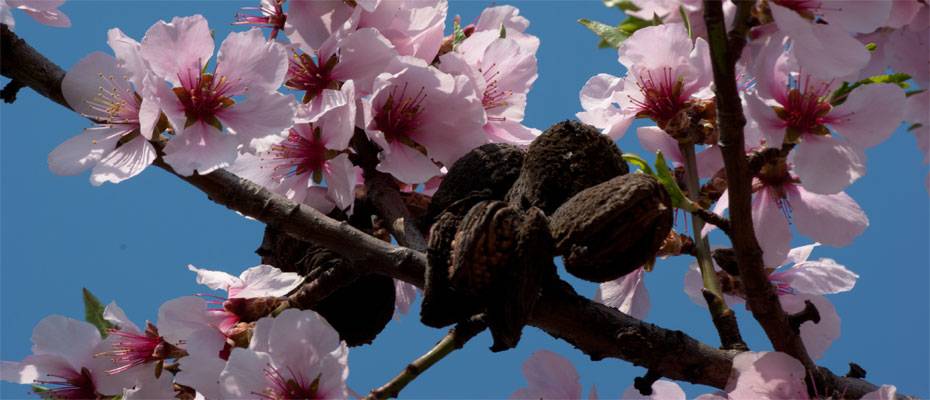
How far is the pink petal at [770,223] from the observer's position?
5.64ft

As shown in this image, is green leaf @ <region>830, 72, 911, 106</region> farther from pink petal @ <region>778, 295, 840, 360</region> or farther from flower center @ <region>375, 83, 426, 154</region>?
flower center @ <region>375, 83, 426, 154</region>

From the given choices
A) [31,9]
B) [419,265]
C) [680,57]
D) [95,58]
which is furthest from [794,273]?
[31,9]

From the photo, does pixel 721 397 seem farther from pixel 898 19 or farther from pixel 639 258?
pixel 898 19

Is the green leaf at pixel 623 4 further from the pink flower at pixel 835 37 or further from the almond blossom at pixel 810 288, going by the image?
the almond blossom at pixel 810 288

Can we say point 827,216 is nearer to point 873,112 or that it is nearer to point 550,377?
point 873,112

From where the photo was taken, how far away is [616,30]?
6.03 feet

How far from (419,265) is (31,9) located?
0.92 meters

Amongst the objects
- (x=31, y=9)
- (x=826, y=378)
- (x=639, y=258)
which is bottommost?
(x=826, y=378)

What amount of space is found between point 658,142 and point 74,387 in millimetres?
1214

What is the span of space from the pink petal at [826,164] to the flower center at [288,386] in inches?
33.5

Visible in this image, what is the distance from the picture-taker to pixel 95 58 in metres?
1.74

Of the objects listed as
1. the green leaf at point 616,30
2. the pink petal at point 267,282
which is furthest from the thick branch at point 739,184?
the pink petal at point 267,282

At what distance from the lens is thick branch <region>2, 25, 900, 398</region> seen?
1448mm

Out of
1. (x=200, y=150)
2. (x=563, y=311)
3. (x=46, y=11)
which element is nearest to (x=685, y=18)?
(x=563, y=311)
